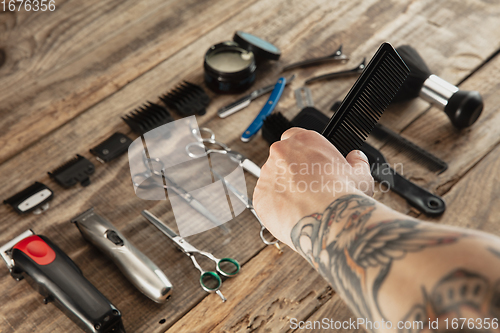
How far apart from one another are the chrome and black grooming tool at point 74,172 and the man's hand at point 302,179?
1.44 ft

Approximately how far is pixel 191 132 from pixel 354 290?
0.62 meters

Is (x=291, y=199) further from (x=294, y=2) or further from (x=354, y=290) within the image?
(x=294, y=2)

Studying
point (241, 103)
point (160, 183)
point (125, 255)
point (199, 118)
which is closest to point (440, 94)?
point (241, 103)

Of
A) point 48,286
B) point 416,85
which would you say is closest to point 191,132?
point 48,286

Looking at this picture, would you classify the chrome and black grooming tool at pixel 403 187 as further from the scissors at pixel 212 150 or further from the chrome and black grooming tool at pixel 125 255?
the chrome and black grooming tool at pixel 125 255

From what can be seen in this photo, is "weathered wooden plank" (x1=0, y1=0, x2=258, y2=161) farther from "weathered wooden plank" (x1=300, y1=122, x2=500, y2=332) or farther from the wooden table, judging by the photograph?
"weathered wooden plank" (x1=300, y1=122, x2=500, y2=332)

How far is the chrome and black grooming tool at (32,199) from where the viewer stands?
858mm

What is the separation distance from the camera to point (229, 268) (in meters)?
0.80

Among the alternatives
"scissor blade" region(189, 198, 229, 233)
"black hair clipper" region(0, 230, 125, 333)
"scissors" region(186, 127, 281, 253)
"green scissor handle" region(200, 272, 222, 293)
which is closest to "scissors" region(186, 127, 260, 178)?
"scissors" region(186, 127, 281, 253)

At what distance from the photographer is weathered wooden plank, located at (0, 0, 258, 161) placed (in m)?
1.05

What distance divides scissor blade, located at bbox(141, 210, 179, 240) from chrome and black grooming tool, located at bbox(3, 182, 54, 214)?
203 millimetres

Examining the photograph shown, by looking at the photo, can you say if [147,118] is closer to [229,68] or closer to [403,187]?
[229,68]

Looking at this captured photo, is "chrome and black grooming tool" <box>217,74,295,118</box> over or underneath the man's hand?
underneath

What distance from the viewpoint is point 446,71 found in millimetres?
1153
